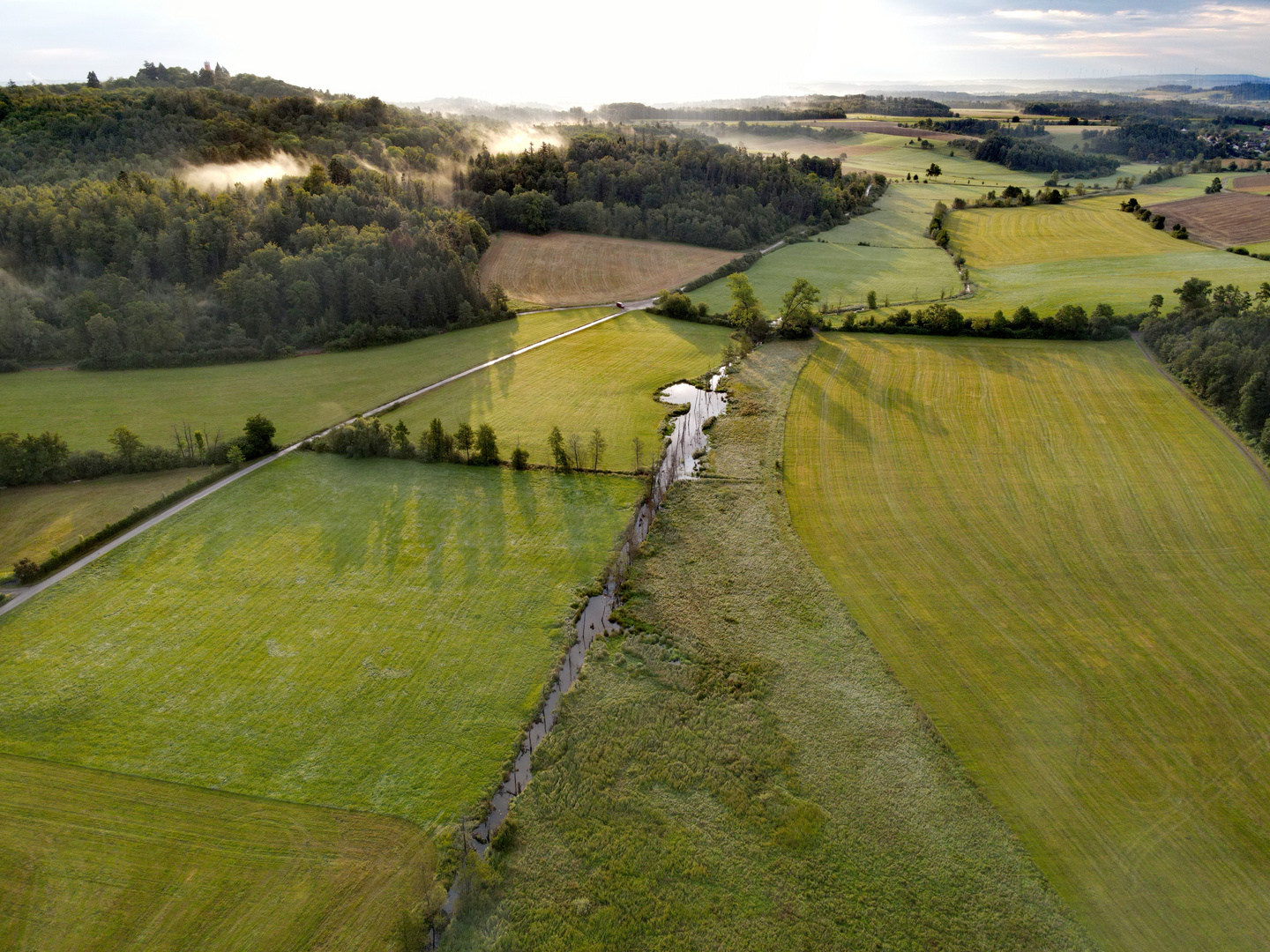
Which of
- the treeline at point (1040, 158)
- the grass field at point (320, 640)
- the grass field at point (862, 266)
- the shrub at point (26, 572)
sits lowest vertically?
the grass field at point (320, 640)

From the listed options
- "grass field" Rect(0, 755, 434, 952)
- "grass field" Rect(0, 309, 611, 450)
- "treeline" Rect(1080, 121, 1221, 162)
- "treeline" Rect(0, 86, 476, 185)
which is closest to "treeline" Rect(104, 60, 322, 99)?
"treeline" Rect(0, 86, 476, 185)

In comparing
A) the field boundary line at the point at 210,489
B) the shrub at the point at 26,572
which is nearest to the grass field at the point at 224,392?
the field boundary line at the point at 210,489

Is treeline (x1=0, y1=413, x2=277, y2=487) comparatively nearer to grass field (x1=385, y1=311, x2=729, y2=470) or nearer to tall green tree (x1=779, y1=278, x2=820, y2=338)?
grass field (x1=385, y1=311, x2=729, y2=470)

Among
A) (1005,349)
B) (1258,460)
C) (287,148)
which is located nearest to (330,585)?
(1258,460)

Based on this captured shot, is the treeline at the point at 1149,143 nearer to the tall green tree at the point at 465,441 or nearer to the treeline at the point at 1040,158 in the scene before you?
the treeline at the point at 1040,158

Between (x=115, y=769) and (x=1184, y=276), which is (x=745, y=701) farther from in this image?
(x=1184, y=276)

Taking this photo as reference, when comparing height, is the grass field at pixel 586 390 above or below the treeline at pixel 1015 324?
below
